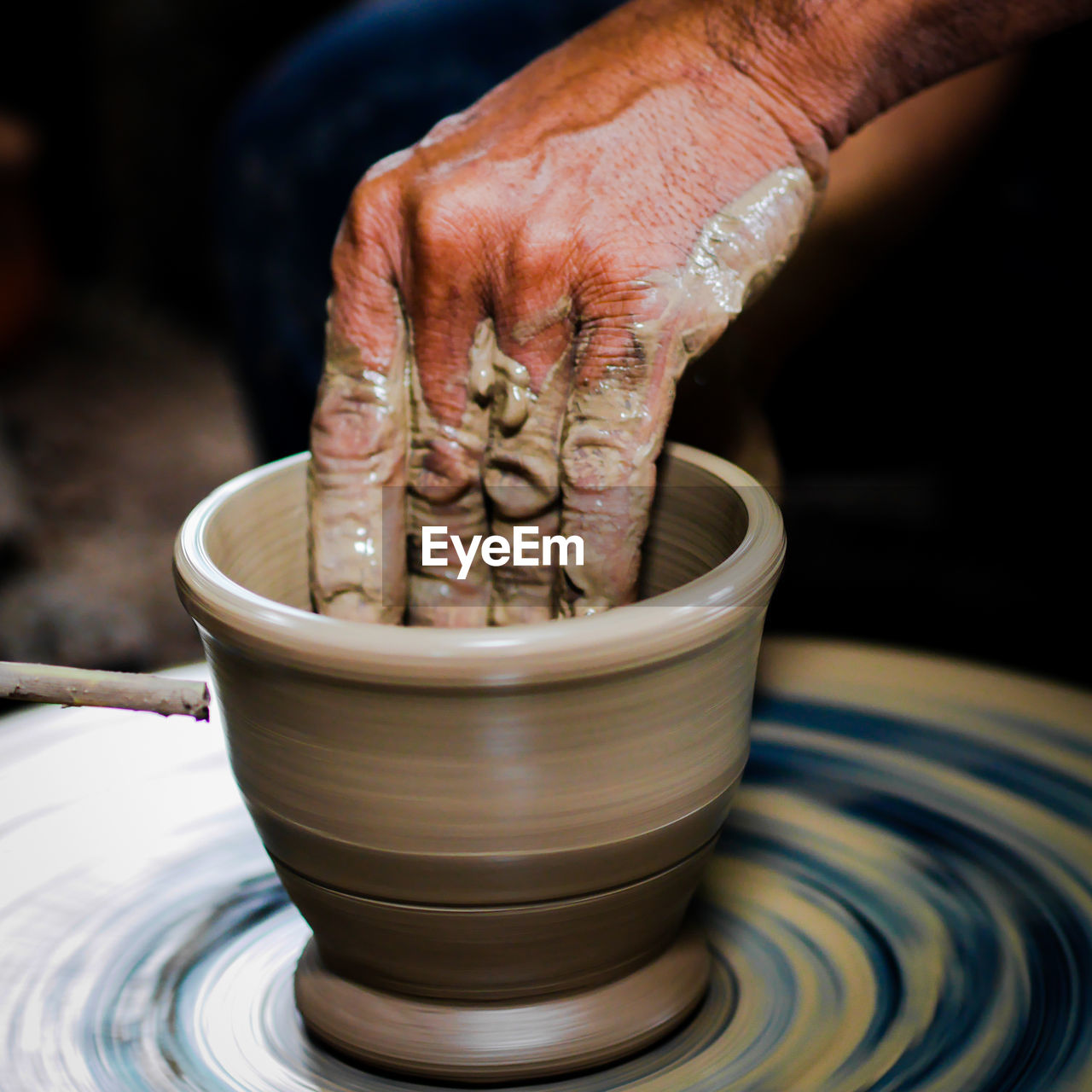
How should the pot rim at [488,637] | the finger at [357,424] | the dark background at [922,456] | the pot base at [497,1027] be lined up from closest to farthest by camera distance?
1. the pot rim at [488,637]
2. the pot base at [497,1027]
3. the finger at [357,424]
4. the dark background at [922,456]

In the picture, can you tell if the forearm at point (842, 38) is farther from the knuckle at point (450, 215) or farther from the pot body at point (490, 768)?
the pot body at point (490, 768)

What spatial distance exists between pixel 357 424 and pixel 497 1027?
1.34 feet

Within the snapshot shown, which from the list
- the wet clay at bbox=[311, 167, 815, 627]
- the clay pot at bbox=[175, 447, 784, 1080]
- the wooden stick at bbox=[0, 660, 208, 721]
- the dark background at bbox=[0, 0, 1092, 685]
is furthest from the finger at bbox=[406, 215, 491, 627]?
the dark background at bbox=[0, 0, 1092, 685]

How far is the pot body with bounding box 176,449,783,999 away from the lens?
2.20 ft

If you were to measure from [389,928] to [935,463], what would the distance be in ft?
5.45

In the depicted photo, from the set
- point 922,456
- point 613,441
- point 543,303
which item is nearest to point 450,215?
point 543,303

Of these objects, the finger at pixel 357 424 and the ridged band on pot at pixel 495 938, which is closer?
the ridged band on pot at pixel 495 938

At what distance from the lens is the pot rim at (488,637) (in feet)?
2.15

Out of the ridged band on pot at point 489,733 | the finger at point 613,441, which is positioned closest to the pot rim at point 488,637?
the ridged band on pot at point 489,733

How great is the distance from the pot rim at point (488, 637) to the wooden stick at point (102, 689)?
0.14 feet

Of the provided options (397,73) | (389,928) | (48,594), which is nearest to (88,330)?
(48,594)

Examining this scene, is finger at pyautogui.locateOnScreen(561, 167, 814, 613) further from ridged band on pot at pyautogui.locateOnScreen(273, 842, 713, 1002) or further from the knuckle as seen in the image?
ridged band on pot at pyautogui.locateOnScreen(273, 842, 713, 1002)
